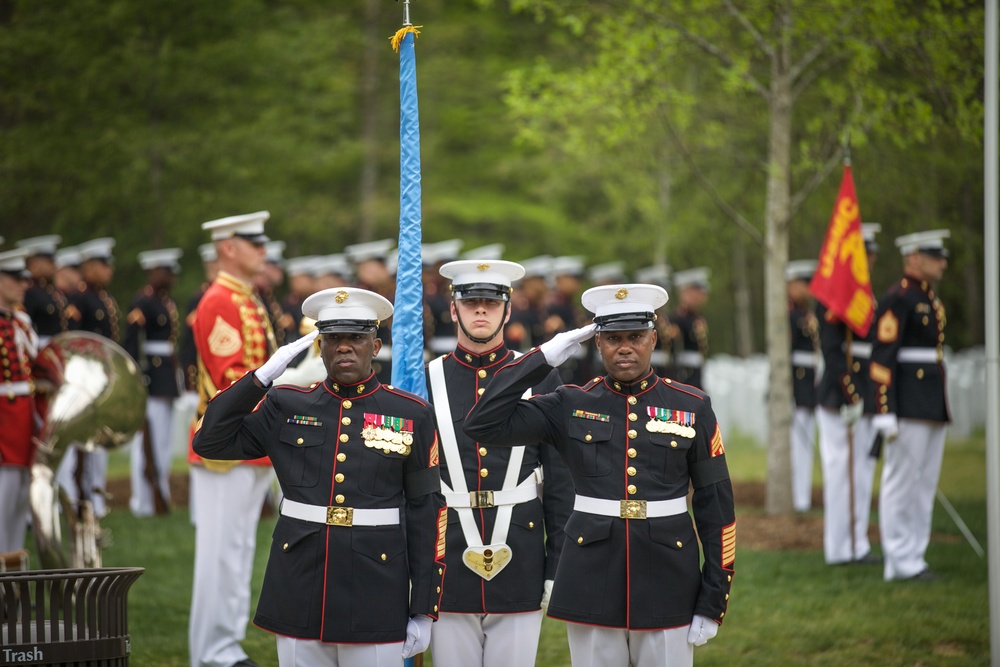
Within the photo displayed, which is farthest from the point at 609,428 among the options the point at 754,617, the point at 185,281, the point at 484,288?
the point at 185,281

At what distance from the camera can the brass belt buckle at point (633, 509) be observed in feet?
16.4

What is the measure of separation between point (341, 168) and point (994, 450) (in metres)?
23.6

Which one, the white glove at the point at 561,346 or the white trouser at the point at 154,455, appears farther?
the white trouser at the point at 154,455

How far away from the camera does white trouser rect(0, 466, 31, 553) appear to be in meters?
8.73

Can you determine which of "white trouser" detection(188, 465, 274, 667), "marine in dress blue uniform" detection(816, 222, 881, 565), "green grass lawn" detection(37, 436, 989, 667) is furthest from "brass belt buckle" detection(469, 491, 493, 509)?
"marine in dress blue uniform" detection(816, 222, 881, 565)

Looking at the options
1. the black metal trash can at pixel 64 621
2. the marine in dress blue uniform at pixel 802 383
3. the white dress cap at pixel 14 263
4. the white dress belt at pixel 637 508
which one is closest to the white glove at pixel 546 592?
the white dress belt at pixel 637 508

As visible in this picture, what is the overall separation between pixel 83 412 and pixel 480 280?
4.00m

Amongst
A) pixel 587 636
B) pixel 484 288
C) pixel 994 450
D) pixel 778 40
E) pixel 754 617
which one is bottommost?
pixel 754 617

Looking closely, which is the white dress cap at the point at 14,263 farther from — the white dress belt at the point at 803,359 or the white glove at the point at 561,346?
the white dress belt at the point at 803,359

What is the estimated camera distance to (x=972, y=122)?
33.5 ft

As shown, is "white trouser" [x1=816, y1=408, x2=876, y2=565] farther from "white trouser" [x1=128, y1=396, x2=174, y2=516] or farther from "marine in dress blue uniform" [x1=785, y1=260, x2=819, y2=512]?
"white trouser" [x1=128, y1=396, x2=174, y2=516]

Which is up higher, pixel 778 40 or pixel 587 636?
pixel 778 40

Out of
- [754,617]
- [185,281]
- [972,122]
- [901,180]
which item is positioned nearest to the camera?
[754,617]

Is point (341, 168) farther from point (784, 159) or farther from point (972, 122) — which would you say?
point (972, 122)
